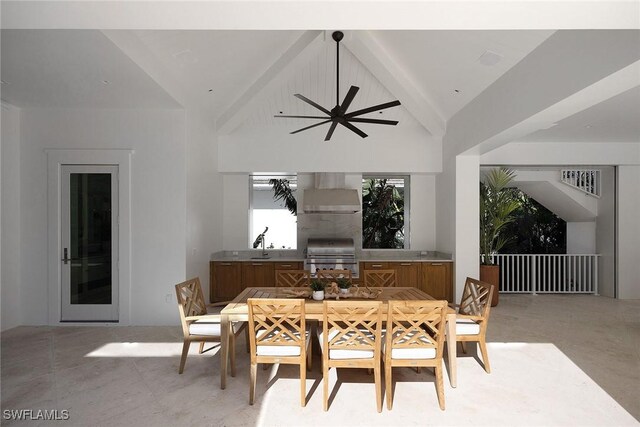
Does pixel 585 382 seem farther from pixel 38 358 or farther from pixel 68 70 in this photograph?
pixel 68 70

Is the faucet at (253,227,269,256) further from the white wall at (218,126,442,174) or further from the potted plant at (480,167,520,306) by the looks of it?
the potted plant at (480,167,520,306)

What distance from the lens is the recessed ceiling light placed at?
4482 mm

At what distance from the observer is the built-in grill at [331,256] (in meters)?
7.04

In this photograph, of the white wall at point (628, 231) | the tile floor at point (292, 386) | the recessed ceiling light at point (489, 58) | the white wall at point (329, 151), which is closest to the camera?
the tile floor at point (292, 386)

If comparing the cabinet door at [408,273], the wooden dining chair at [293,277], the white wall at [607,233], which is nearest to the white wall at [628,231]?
the white wall at [607,233]

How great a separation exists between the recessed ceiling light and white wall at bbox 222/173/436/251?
3258 mm

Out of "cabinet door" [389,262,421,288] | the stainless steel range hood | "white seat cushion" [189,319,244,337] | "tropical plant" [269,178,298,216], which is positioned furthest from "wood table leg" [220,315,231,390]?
"tropical plant" [269,178,298,216]

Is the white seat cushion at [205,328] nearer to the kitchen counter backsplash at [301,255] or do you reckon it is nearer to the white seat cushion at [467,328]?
the white seat cushion at [467,328]

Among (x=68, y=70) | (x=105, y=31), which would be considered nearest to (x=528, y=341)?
(x=105, y=31)

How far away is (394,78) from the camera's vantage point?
234 inches

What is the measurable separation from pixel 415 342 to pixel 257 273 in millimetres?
4370

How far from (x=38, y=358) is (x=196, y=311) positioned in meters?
1.69

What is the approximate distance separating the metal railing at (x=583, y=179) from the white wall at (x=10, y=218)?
9.62 meters

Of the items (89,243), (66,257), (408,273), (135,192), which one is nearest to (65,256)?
(66,257)
